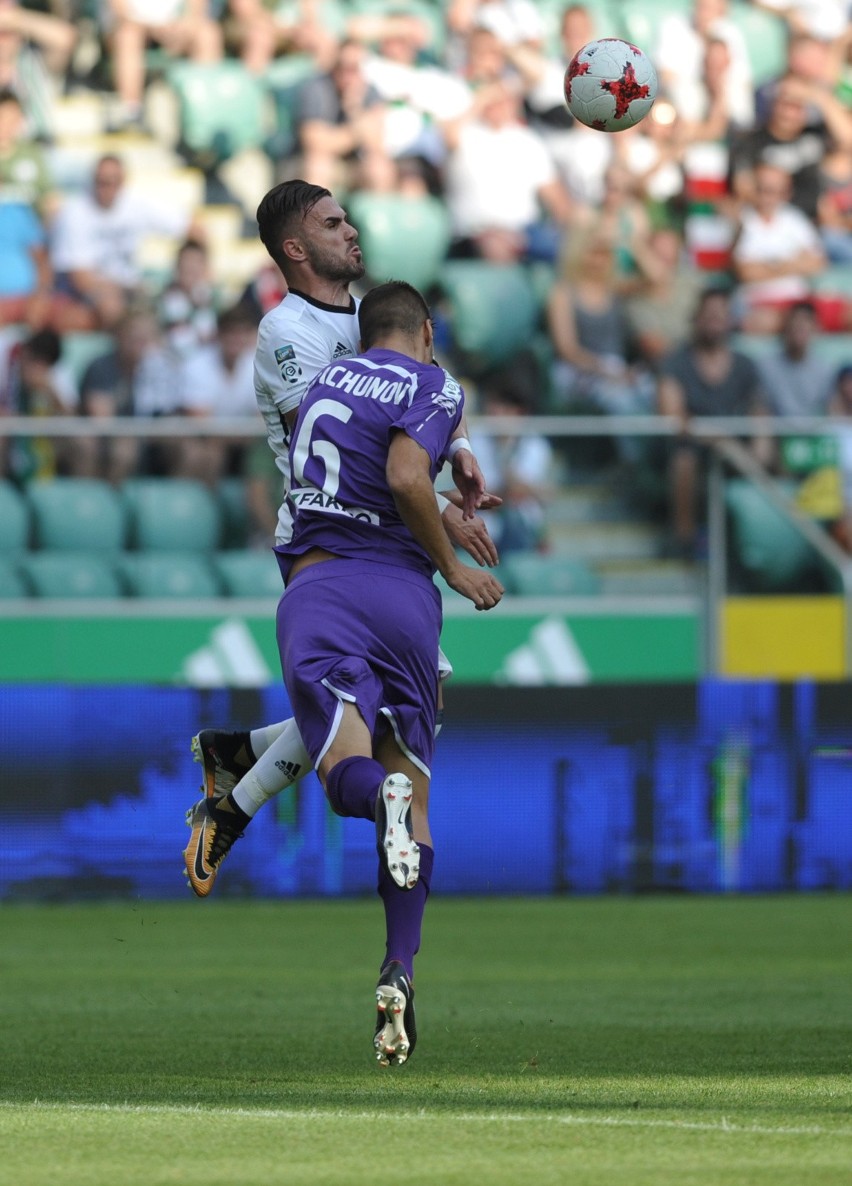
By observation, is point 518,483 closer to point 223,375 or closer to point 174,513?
point 174,513

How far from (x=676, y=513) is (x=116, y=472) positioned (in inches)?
126

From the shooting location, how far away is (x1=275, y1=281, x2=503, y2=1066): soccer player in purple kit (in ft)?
20.0

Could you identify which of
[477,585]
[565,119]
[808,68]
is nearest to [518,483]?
[565,119]

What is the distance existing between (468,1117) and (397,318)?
2264 mm

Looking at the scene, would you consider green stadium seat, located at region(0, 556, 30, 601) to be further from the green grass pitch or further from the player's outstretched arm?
the player's outstretched arm

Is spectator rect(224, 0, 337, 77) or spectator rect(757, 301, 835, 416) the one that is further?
spectator rect(224, 0, 337, 77)

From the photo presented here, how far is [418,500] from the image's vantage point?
6035mm

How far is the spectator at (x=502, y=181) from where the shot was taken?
638 inches

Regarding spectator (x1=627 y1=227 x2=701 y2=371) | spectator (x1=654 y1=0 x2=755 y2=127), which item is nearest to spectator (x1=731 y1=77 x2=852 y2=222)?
spectator (x1=654 y1=0 x2=755 y2=127)

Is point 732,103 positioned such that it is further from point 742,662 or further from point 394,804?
point 394,804

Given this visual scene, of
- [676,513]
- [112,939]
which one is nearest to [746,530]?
[676,513]

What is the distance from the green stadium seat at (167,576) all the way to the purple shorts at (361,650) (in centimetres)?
664

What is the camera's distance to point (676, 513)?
13.0m

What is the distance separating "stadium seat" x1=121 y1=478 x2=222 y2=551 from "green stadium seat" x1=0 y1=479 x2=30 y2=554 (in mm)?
574
